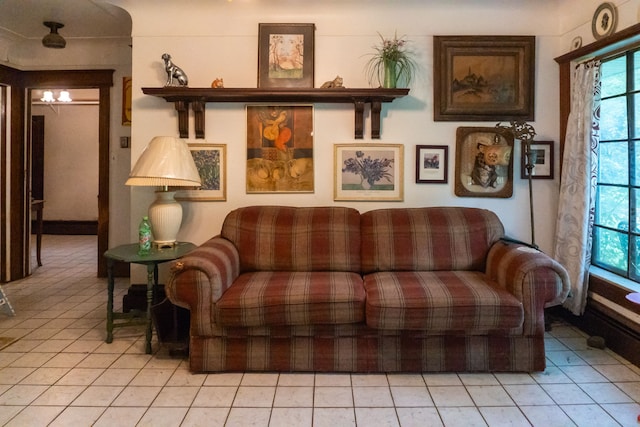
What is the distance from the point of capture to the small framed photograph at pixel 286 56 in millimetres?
3236

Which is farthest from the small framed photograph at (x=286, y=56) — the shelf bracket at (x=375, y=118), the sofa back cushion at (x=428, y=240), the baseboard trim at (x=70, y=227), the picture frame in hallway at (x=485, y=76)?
the baseboard trim at (x=70, y=227)

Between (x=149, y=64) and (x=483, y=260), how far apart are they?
2.80 meters

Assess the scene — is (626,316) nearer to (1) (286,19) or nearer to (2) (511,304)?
(2) (511,304)

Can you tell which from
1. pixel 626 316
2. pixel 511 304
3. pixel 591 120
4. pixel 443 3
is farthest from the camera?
pixel 443 3

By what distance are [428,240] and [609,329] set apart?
1222mm

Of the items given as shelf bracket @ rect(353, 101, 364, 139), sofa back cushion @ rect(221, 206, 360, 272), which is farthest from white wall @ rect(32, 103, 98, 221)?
shelf bracket @ rect(353, 101, 364, 139)

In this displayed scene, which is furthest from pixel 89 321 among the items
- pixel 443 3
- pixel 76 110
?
pixel 76 110

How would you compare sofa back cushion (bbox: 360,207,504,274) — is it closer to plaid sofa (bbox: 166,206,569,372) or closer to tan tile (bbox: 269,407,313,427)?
plaid sofa (bbox: 166,206,569,372)

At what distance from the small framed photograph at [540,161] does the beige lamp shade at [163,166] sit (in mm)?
2418

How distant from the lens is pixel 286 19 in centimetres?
327

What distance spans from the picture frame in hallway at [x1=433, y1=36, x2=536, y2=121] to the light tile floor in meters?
1.69

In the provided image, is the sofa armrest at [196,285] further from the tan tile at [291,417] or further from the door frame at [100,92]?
the door frame at [100,92]

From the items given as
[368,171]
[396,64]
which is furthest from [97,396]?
[396,64]

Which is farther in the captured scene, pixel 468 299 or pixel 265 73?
pixel 265 73
